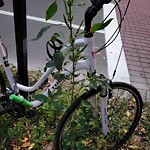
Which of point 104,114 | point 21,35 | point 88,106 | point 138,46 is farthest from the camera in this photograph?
point 138,46

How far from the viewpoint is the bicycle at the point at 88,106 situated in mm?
1989

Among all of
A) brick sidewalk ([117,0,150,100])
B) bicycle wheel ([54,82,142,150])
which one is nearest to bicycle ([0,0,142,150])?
bicycle wheel ([54,82,142,150])

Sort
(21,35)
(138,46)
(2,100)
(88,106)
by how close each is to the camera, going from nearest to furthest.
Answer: (88,106), (21,35), (2,100), (138,46)

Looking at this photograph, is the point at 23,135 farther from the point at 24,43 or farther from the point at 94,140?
the point at 24,43

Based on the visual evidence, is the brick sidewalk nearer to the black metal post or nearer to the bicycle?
the bicycle

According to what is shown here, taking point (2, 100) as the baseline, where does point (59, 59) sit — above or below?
below

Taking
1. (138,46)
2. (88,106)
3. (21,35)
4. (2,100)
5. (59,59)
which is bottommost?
(88,106)

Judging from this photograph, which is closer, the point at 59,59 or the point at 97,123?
the point at 59,59

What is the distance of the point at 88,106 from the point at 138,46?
311 cm

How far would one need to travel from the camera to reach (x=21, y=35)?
2.42 m

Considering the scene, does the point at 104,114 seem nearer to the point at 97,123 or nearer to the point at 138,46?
the point at 97,123

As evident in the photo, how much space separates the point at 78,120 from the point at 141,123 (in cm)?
110

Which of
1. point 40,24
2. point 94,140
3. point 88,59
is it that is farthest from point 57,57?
point 40,24

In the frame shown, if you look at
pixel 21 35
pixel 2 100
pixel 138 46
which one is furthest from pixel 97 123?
pixel 138 46
